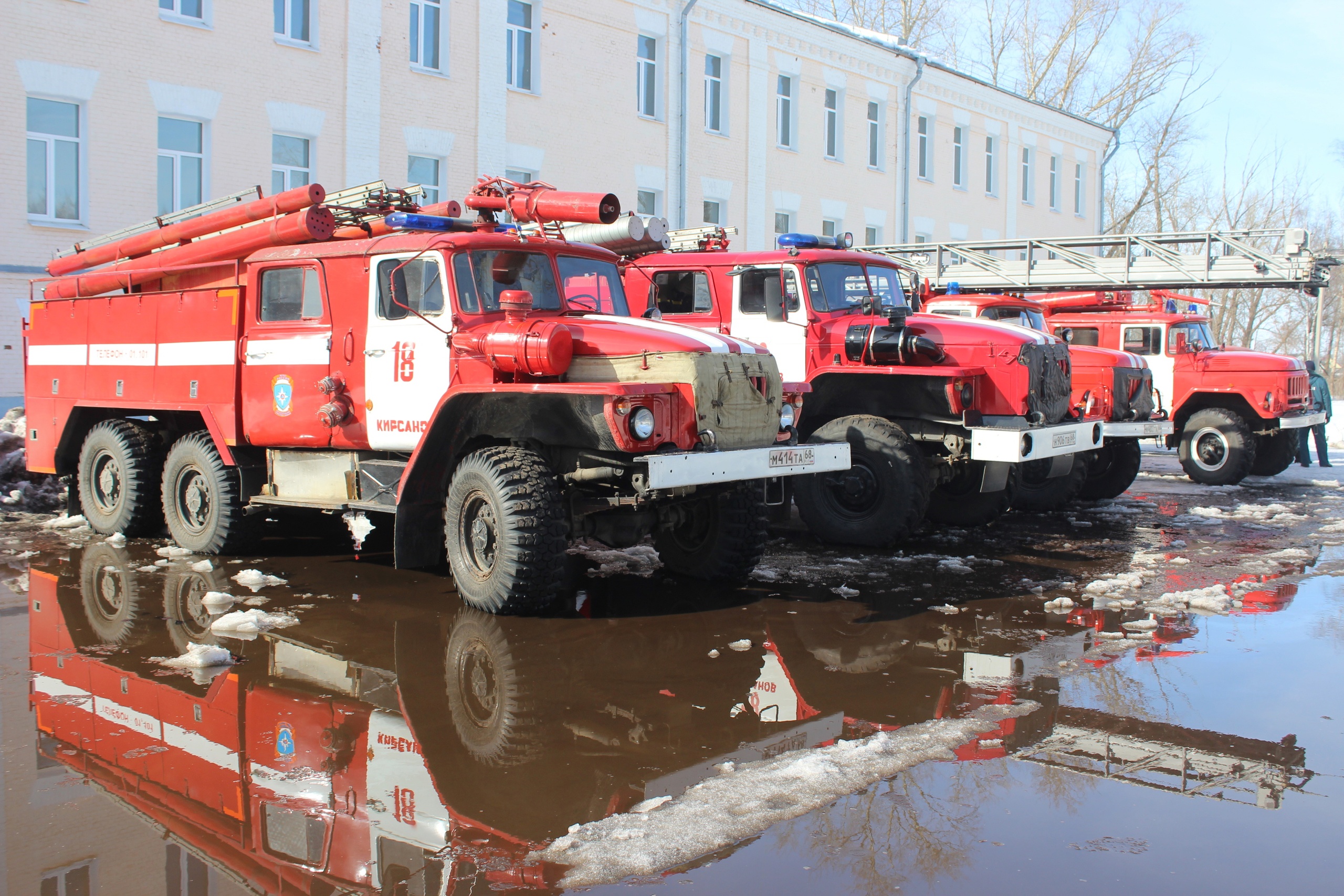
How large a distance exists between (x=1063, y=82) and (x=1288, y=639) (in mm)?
38121

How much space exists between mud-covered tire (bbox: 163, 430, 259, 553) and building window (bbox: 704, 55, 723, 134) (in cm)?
1604

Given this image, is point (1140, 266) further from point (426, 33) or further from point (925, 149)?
point (925, 149)

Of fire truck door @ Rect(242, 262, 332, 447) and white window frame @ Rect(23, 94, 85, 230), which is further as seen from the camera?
white window frame @ Rect(23, 94, 85, 230)

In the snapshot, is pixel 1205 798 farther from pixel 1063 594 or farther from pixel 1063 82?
pixel 1063 82

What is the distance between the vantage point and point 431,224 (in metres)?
7.04

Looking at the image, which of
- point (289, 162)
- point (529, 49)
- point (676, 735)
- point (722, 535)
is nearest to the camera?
point (676, 735)

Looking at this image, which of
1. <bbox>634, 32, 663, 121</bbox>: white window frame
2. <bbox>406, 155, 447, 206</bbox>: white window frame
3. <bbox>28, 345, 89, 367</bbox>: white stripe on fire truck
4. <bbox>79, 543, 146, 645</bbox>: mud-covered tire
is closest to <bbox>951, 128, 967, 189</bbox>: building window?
<bbox>634, 32, 663, 121</bbox>: white window frame

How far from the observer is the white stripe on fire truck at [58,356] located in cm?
923

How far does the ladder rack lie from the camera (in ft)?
49.3

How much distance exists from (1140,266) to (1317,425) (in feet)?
12.3

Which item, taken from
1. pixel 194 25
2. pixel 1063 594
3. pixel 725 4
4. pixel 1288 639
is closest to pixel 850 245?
pixel 1063 594

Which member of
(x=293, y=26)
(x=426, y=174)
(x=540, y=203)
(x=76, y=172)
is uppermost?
(x=293, y=26)

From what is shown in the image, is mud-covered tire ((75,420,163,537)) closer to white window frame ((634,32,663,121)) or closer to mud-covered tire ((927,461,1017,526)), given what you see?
mud-covered tire ((927,461,1017,526))

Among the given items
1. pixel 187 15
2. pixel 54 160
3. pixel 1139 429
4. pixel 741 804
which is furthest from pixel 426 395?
pixel 187 15
